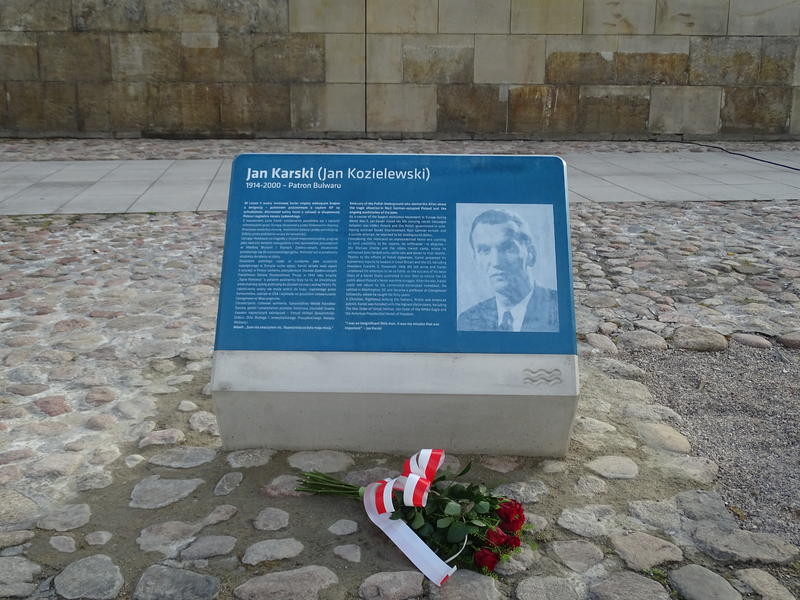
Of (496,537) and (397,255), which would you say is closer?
(496,537)

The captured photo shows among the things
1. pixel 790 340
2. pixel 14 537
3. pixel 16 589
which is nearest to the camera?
pixel 16 589

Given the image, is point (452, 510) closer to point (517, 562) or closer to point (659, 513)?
point (517, 562)

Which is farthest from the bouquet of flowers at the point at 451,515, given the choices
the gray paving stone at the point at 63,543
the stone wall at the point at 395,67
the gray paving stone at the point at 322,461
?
the stone wall at the point at 395,67

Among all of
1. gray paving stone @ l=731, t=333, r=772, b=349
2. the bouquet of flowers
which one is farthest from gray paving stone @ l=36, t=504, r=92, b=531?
gray paving stone @ l=731, t=333, r=772, b=349

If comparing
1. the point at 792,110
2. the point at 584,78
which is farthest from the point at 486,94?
the point at 792,110

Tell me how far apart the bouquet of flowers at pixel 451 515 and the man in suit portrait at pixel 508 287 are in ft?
2.13

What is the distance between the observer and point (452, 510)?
2.76 metres

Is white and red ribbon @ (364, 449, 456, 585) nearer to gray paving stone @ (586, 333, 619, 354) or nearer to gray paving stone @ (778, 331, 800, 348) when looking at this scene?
gray paving stone @ (586, 333, 619, 354)

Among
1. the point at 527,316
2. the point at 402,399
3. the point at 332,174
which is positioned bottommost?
the point at 402,399

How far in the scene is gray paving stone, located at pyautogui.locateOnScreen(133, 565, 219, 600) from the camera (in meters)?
2.54

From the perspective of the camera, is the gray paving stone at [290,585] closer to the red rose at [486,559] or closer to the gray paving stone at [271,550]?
the gray paving stone at [271,550]

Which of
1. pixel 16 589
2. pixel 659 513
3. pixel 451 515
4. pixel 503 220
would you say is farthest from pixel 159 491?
pixel 659 513

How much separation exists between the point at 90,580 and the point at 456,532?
1116mm

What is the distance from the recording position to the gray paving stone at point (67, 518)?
2904 millimetres
